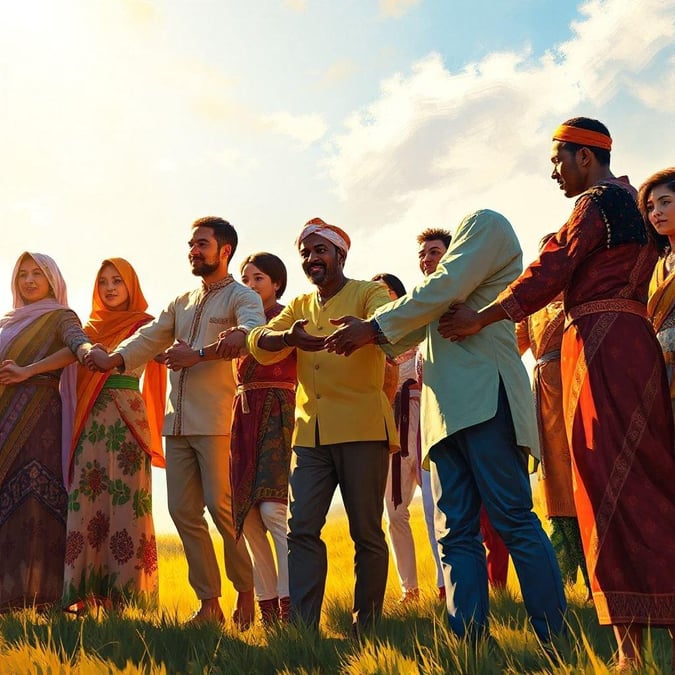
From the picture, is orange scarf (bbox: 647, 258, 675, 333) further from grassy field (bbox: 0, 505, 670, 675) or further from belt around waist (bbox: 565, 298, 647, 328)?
grassy field (bbox: 0, 505, 670, 675)

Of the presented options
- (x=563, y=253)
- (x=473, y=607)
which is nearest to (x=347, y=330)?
(x=563, y=253)

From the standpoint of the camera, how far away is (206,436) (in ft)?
18.2

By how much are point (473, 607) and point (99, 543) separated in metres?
3.40

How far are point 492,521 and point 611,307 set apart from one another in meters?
1.01

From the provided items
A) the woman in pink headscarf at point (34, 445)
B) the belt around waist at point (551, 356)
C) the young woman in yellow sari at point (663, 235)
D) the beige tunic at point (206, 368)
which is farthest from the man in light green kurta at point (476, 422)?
the woman in pink headscarf at point (34, 445)

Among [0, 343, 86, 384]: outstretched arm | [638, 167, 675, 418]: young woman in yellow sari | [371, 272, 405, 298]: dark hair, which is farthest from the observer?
[371, 272, 405, 298]: dark hair

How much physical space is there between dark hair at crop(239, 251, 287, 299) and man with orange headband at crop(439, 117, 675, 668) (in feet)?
8.65

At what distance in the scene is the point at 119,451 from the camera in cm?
627

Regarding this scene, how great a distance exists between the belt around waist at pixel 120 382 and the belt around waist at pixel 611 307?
3.75 meters

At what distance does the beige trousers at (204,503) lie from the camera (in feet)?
18.1

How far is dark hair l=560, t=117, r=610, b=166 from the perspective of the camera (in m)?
3.78

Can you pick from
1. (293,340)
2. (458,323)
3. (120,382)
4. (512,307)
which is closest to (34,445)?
(120,382)

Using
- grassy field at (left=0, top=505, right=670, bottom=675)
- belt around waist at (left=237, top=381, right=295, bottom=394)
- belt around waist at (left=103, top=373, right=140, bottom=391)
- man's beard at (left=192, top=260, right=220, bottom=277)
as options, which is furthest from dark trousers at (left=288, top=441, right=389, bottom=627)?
belt around waist at (left=103, top=373, right=140, bottom=391)

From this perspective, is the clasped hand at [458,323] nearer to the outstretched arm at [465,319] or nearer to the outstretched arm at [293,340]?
the outstretched arm at [465,319]
